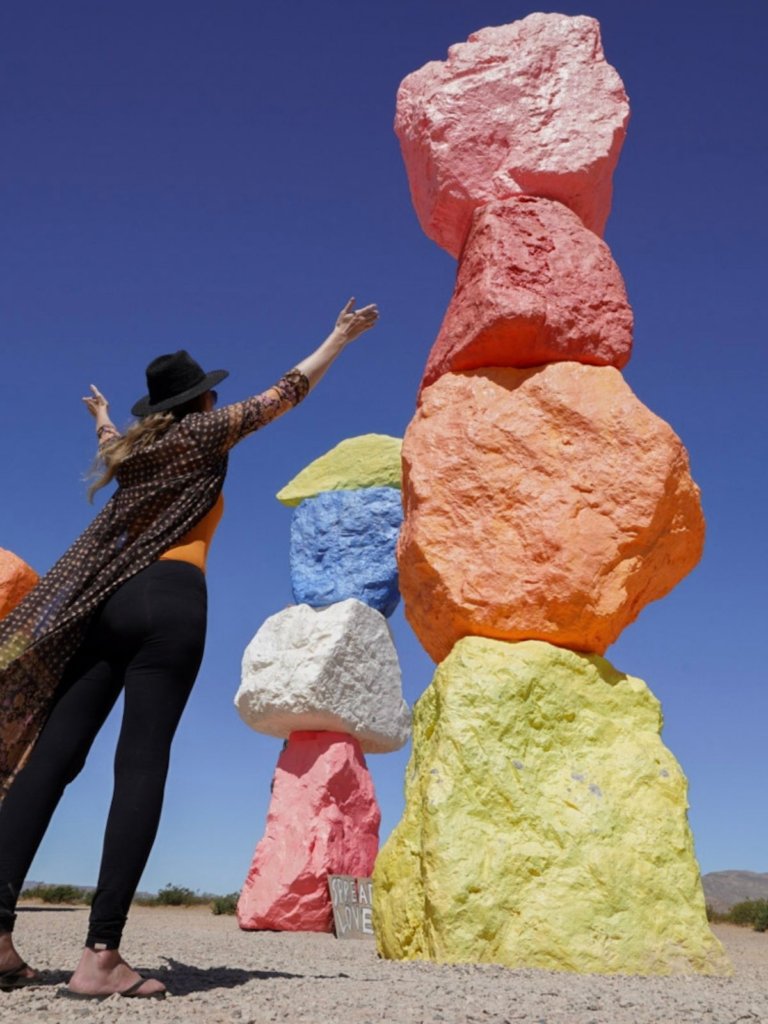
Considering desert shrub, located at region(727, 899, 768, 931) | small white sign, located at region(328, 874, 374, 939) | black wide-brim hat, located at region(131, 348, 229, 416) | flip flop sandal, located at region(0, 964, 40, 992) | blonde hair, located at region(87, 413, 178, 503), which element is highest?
black wide-brim hat, located at region(131, 348, 229, 416)

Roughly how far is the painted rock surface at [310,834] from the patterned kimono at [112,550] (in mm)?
7050

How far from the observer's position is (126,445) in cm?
363

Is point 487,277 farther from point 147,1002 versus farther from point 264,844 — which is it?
point 264,844

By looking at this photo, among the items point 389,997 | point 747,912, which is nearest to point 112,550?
point 389,997

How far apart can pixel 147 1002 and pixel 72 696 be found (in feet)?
3.16

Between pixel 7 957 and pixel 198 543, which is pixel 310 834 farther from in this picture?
pixel 198 543

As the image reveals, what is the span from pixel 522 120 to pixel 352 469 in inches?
233

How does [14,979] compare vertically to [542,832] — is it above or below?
below

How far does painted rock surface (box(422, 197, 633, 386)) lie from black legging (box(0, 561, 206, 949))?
2.80 m

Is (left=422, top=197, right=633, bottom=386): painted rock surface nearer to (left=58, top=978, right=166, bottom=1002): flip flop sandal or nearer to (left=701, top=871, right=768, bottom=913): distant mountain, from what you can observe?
(left=58, top=978, right=166, bottom=1002): flip flop sandal

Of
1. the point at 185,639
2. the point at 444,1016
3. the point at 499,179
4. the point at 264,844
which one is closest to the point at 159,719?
the point at 185,639

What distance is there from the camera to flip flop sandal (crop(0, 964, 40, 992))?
10.7ft

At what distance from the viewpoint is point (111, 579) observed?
347 cm

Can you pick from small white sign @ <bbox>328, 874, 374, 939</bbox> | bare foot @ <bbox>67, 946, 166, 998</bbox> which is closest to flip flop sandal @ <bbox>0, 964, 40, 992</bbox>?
bare foot @ <bbox>67, 946, 166, 998</bbox>
